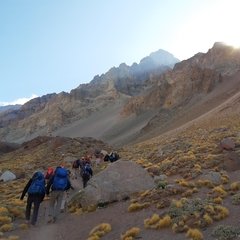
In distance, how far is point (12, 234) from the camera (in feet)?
55.4

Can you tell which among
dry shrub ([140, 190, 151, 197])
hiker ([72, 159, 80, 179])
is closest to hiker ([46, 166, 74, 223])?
dry shrub ([140, 190, 151, 197])

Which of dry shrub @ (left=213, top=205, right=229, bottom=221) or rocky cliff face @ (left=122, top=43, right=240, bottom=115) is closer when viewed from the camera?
dry shrub @ (left=213, top=205, right=229, bottom=221)

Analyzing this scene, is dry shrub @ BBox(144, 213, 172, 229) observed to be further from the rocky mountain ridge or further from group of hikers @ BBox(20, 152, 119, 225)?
the rocky mountain ridge

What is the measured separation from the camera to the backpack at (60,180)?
1769 cm

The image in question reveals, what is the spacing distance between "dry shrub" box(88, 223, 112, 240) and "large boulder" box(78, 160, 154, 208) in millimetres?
3601

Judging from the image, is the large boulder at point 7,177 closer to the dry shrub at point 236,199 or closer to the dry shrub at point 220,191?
the dry shrub at point 220,191

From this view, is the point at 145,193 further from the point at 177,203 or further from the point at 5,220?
the point at 5,220

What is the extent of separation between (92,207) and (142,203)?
2.28m

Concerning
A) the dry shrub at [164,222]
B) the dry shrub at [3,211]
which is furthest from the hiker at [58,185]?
the dry shrub at [164,222]

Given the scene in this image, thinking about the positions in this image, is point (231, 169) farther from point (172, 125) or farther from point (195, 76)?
point (195, 76)

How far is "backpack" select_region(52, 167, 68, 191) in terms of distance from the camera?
17.7 m

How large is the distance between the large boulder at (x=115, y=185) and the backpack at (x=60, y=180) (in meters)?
2.14

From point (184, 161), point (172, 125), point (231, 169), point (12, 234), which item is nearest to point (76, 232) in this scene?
point (12, 234)

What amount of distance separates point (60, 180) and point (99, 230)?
2.99 m
